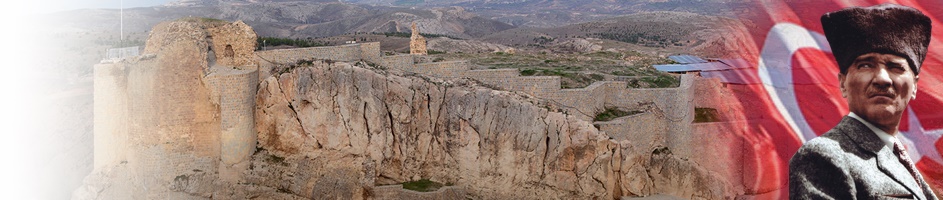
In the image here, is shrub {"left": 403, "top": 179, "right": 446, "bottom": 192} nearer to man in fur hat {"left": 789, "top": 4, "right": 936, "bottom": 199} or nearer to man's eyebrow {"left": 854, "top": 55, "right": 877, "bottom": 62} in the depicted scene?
man in fur hat {"left": 789, "top": 4, "right": 936, "bottom": 199}

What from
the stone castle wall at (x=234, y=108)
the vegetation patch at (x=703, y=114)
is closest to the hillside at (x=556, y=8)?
the vegetation patch at (x=703, y=114)

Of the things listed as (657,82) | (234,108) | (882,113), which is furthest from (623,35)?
(882,113)

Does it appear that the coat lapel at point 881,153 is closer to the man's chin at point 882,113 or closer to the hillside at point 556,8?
the man's chin at point 882,113

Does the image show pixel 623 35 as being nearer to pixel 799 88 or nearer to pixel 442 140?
pixel 442 140

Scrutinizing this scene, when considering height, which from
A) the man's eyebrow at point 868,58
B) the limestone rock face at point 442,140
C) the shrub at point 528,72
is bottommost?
the limestone rock face at point 442,140

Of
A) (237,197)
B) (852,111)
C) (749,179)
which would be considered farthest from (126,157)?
(852,111)

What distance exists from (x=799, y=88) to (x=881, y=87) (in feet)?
5.71

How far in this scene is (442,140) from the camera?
21234mm

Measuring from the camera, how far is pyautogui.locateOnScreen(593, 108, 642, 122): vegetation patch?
71.9 ft

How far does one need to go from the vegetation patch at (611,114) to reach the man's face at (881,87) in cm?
1549

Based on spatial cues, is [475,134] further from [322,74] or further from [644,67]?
[644,67]

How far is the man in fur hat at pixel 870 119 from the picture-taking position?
6023mm

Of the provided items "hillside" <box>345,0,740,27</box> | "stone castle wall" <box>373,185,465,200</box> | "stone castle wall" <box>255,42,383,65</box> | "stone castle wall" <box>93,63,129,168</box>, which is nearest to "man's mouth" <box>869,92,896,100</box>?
"stone castle wall" <box>373,185,465,200</box>

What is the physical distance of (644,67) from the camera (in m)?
33.9
